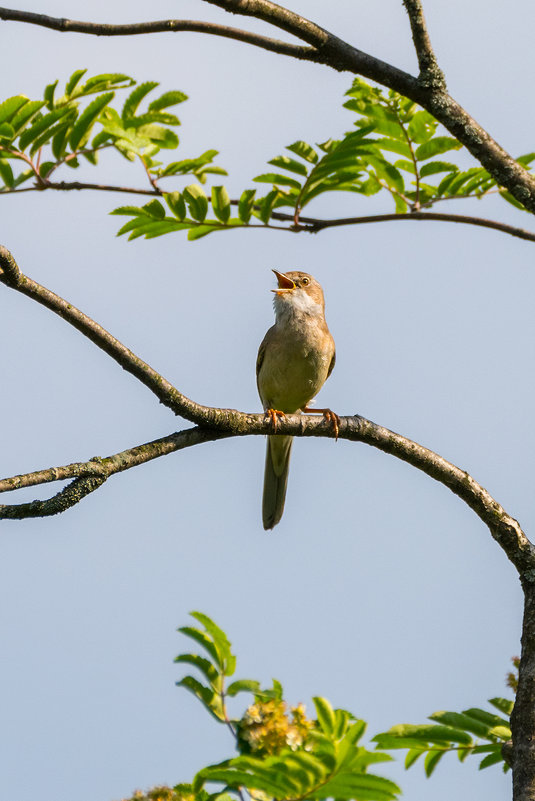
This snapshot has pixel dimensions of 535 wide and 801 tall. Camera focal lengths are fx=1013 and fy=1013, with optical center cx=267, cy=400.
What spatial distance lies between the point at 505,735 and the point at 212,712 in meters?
1.41

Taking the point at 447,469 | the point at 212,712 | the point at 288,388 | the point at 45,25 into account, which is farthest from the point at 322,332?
the point at 212,712

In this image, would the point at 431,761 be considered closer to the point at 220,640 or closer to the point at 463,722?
the point at 463,722

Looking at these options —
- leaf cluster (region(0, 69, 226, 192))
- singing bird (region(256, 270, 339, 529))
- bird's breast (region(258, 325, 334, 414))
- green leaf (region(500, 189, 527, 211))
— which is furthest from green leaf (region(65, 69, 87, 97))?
bird's breast (region(258, 325, 334, 414))

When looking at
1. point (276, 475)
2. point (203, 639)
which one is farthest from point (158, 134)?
point (276, 475)

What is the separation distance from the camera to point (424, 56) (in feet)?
12.9

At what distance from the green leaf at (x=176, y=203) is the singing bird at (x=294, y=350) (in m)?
3.32

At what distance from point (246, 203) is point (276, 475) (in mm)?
5097

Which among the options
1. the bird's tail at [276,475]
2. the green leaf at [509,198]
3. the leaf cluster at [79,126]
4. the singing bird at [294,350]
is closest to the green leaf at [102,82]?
the leaf cluster at [79,126]

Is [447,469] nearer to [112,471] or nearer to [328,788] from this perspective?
[112,471]

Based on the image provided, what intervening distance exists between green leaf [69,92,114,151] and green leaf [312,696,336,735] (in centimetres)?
247

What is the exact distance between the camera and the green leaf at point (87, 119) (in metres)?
3.95

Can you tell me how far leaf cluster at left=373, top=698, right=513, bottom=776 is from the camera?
3262 millimetres

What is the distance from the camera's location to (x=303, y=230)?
4.37 m

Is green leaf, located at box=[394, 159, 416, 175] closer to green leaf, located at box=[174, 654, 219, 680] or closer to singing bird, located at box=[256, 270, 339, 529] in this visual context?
green leaf, located at box=[174, 654, 219, 680]
